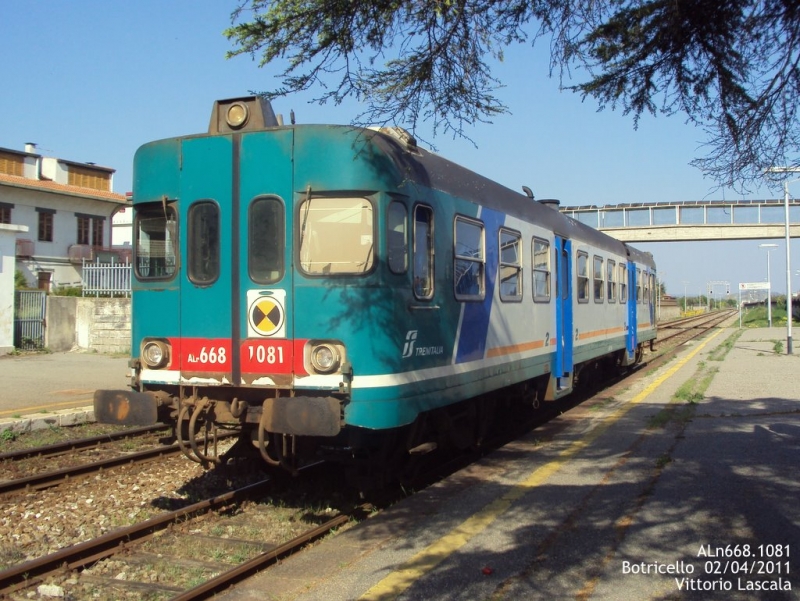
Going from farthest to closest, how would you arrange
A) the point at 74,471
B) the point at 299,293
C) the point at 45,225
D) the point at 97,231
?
the point at 97,231
the point at 45,225
the point at 74,471
the point at 299,293

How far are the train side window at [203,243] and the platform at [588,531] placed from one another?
2.46 meters

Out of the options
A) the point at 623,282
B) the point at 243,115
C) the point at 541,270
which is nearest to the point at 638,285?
the point at 623,282

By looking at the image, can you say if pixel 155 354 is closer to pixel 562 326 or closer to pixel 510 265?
pixel 510 265

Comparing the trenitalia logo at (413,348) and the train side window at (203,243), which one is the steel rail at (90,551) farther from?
the trenitalia logo at (413,348)

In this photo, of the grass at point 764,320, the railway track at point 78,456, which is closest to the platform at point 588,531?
the railway track at point 78,456

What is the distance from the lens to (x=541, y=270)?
10.2 metres

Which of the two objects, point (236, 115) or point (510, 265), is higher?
point (236, 115)

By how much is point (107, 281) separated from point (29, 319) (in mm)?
2439

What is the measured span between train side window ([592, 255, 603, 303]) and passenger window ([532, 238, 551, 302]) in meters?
3.15

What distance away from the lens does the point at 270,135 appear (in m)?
6.37

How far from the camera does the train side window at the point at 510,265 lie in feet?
28.4

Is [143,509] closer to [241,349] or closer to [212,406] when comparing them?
[212,406]

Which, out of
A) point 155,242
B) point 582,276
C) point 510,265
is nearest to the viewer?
point 155,242

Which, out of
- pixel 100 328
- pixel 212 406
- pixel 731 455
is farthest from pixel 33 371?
pixel 731 455
